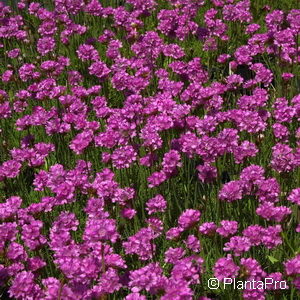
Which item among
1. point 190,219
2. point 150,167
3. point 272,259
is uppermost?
point 190,219

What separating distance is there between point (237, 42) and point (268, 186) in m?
2.72

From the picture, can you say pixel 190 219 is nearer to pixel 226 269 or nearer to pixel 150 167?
pixel 226 269

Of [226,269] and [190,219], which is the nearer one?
[226,269]

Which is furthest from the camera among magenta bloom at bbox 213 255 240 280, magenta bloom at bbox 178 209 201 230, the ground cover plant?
magenta bloom at bbox 178 209 201 230

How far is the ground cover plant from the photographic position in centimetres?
276

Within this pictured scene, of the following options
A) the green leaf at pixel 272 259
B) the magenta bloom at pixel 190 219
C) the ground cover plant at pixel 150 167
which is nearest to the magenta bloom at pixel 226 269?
the ground cover plant at pixel 150 167

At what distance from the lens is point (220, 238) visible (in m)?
3.19

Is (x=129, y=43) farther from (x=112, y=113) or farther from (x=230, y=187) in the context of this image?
(x=230, y=187)

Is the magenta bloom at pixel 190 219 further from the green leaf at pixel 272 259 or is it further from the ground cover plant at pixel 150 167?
the green leaf at pixel 272 259

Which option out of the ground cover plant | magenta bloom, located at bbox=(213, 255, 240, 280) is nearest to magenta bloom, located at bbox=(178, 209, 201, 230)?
the ground cover plant

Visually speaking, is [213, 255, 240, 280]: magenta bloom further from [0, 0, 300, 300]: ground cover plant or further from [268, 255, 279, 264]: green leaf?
[268, 255, 279, 264]: green leaf

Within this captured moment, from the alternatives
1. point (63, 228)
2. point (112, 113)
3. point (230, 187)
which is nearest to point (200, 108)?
point (112, 113)

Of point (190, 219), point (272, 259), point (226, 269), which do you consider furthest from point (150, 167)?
point (226, 269)

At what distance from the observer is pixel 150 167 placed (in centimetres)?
378
